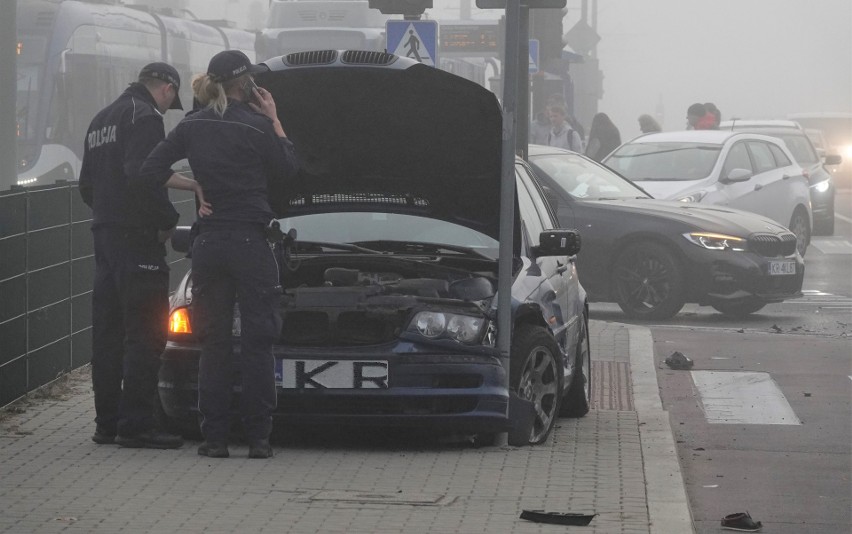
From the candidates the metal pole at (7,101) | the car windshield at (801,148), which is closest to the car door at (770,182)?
the car windshield at (801,148)

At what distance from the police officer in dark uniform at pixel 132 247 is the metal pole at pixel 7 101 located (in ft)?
15.8

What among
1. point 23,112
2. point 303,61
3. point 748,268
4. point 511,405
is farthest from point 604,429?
point 23,112

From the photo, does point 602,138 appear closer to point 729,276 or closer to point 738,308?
point 738,308

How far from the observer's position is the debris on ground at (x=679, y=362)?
12.2 metres

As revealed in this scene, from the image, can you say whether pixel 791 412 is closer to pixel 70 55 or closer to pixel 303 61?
pixel 303 61

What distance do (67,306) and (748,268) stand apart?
681 centimetres

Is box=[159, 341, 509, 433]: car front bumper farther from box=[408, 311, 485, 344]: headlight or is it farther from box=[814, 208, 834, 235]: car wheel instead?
box=[814, 208, 834, 235]: car wheel

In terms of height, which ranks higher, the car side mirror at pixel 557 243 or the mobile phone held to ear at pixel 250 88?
the mobile phone held to ear at pixel 250 88

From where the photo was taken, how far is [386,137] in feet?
29.0

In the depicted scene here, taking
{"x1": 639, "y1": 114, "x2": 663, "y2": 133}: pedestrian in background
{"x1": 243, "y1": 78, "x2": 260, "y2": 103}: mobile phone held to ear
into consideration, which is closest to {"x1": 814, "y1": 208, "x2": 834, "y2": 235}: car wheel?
{"x1": 639, "y1": 114, "x2": 663, "y2": 133}: pedestrian in background

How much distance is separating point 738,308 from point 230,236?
9.50m

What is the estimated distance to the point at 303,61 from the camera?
27.6 feet

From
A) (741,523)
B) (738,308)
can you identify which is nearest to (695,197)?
(738,308)

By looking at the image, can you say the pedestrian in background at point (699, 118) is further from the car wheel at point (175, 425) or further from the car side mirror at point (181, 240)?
the car wheel at point (175, 425)
